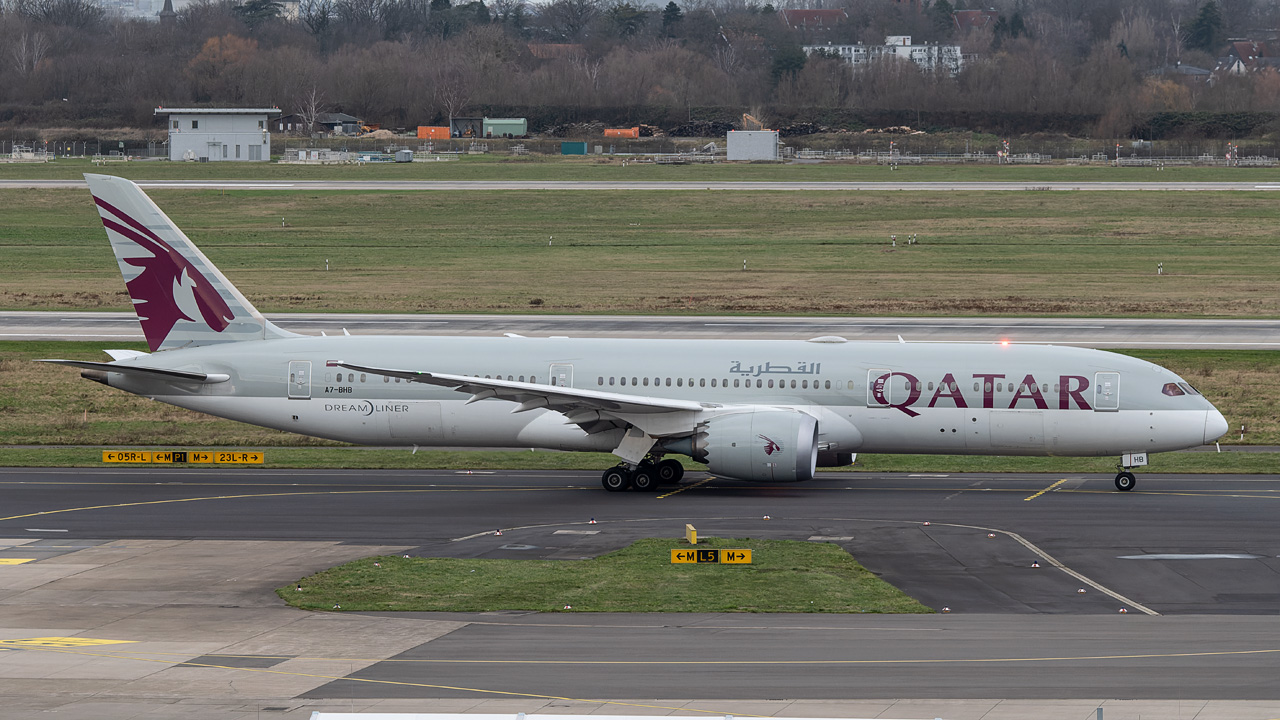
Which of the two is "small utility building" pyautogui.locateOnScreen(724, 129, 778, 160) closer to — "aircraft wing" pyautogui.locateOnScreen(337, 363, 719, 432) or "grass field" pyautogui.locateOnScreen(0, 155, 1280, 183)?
"grass field" pyautogui.locateOnScreen(0, 155, 1280, 183)

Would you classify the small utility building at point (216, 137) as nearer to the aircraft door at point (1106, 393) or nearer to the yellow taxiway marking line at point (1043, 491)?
the yellow taxiway marking line at point (1043, 491)

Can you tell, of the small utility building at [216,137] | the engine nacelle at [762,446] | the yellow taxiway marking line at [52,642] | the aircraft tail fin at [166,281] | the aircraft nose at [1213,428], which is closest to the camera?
the yellow taxiway marking line at [52,642]

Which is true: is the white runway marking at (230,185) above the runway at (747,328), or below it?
above

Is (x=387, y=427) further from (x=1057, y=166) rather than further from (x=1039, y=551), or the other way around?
(x=1057, y=166)

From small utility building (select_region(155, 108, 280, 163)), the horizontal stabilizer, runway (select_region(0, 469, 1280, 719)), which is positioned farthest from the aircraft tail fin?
small utility building (select_region(155, 108, 280, 163))

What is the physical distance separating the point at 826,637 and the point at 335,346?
21.8 meters

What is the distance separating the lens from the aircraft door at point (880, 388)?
3944 cm

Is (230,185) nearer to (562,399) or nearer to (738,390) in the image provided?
(738,390)

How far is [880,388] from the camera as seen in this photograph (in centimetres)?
3944

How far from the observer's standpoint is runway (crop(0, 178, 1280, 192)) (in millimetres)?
129375

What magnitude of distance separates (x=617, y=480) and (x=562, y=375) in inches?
138

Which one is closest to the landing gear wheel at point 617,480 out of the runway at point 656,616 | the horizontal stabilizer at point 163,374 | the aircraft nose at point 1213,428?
the runway at point 656,616

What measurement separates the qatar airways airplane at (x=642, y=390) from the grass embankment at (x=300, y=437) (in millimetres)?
3518

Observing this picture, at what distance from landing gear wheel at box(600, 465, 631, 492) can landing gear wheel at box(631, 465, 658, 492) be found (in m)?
0.17
